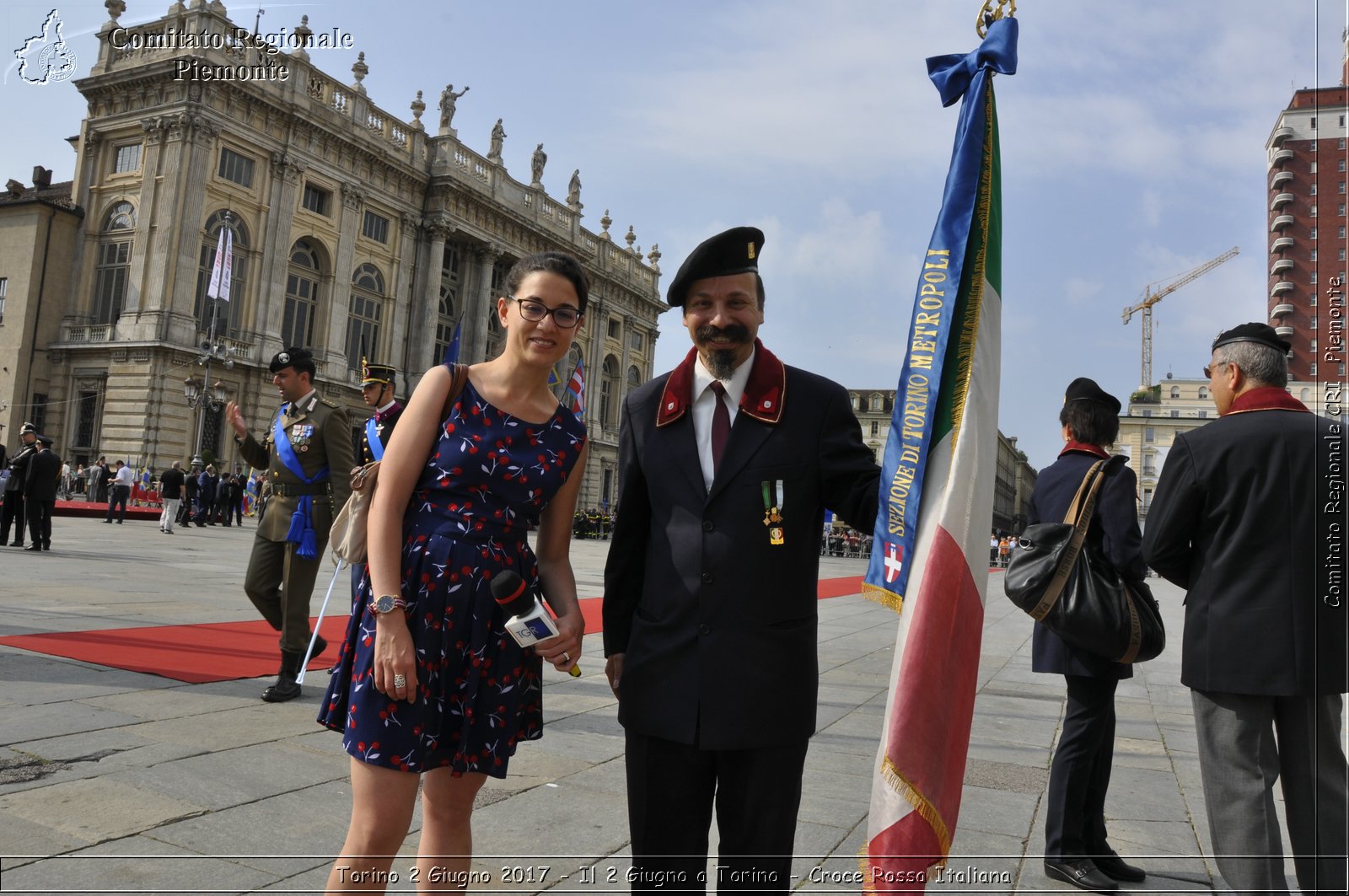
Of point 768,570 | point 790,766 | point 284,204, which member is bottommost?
point 790,766

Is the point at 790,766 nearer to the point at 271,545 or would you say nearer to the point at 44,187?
the point at 271,545

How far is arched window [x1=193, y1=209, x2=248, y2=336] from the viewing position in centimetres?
2792

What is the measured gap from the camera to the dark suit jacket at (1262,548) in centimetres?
264

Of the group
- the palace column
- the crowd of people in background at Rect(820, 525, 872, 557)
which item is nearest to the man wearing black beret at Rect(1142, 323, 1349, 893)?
the palace column

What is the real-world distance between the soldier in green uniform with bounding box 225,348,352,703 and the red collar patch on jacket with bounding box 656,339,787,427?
3549 mm

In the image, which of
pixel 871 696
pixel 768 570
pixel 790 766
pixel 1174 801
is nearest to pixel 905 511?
pixel 768 570

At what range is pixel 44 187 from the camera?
34688 millimetres

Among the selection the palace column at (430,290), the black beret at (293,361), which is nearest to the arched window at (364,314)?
the palace column at (430,290)

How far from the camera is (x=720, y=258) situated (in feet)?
7.22

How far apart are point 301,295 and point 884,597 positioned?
3329 centimetres

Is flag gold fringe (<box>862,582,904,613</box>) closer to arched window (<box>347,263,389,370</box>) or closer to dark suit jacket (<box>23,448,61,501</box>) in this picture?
dark suit jacket (<box>23,448,61,501</box>)

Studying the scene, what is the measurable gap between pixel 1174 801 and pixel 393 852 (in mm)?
3888

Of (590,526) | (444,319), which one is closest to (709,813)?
(590,526)

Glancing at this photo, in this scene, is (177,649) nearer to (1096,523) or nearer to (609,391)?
(1096,523)
